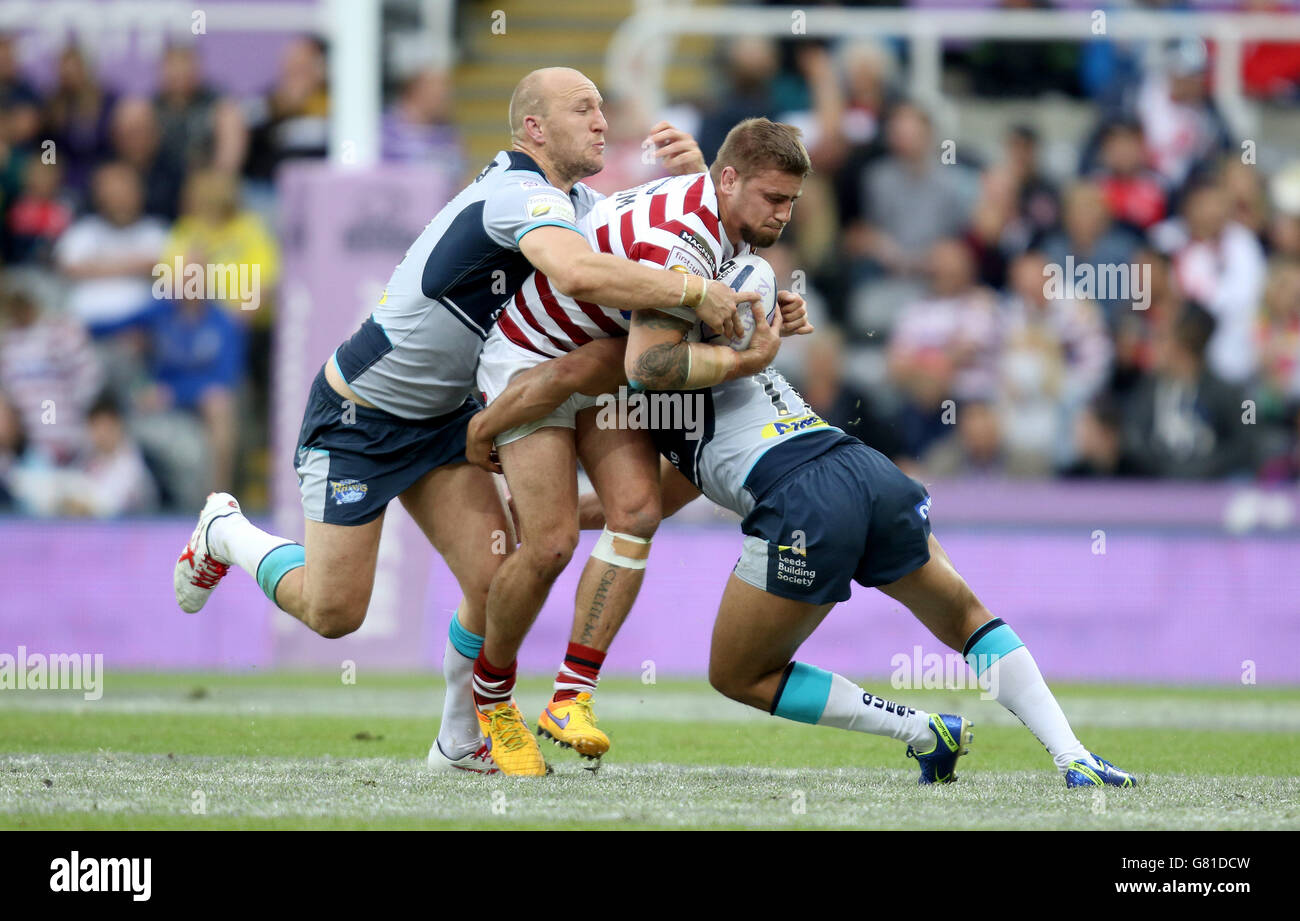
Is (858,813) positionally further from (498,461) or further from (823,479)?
(498,461)

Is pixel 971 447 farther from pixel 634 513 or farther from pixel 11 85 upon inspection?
pixel 11 85

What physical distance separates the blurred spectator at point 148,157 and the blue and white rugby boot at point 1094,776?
1091 cm

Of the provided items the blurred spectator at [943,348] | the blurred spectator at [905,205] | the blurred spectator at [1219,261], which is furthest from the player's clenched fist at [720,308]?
the blurred spectator at [1219,261]

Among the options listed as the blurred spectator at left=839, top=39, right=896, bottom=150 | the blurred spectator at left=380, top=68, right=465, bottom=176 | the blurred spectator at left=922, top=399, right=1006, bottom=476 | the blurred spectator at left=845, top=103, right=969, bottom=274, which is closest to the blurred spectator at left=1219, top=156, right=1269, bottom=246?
the blurred spectator at left=845, top=103, right=969, bottom=274

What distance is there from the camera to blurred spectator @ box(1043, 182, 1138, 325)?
15.0 meters

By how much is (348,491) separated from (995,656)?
2767 millimetres

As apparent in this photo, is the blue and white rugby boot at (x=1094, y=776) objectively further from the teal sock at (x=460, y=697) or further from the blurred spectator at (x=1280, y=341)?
the blurred spectator at (x=1280, y=341)

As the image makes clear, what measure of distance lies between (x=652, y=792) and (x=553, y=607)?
6.52 m

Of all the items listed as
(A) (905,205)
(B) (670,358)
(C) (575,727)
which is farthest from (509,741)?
(A) (905,205)

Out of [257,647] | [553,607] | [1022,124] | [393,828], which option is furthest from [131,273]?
[393,828]

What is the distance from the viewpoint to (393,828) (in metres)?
5.66

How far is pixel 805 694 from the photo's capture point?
6977 mm

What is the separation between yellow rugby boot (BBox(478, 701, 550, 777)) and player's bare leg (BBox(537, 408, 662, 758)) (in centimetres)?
29
